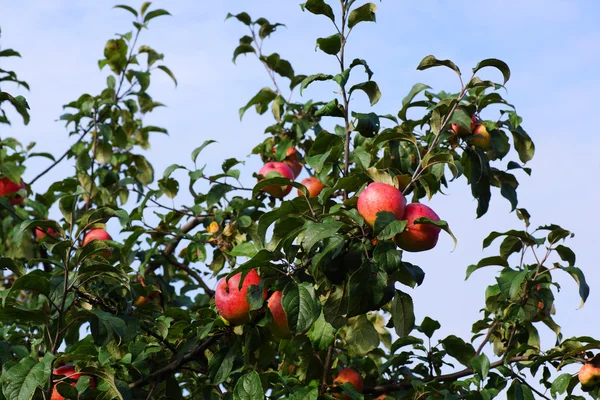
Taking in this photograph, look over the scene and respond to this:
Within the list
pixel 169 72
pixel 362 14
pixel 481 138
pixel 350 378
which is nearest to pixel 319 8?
pixel 362 14

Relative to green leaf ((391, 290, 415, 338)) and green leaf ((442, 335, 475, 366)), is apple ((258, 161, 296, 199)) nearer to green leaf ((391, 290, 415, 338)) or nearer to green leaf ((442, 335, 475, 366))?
green leaf ((442, 335, 475, 366))

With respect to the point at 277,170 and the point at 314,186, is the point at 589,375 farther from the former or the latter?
the point at 277,170

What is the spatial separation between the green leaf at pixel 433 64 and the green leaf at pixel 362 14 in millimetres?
247

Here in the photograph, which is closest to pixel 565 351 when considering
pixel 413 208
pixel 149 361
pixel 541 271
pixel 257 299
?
pixel 541 271

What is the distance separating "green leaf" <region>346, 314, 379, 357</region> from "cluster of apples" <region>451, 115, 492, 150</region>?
0.86 m

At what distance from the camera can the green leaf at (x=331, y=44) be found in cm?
264

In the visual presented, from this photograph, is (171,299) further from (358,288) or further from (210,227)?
(358,288)

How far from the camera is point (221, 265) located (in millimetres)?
4008

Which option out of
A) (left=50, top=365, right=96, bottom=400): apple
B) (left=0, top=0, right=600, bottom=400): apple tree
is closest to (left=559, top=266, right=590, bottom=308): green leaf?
(left=0, top=0, right=600, bottom=400): apple tree

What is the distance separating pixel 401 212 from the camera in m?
2.38

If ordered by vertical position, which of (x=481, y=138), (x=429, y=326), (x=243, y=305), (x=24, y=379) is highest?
(x=481, y=138)

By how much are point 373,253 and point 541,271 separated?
1282 millimetres

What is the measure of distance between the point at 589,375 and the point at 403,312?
2.77ft

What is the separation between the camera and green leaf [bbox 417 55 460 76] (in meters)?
2.61
